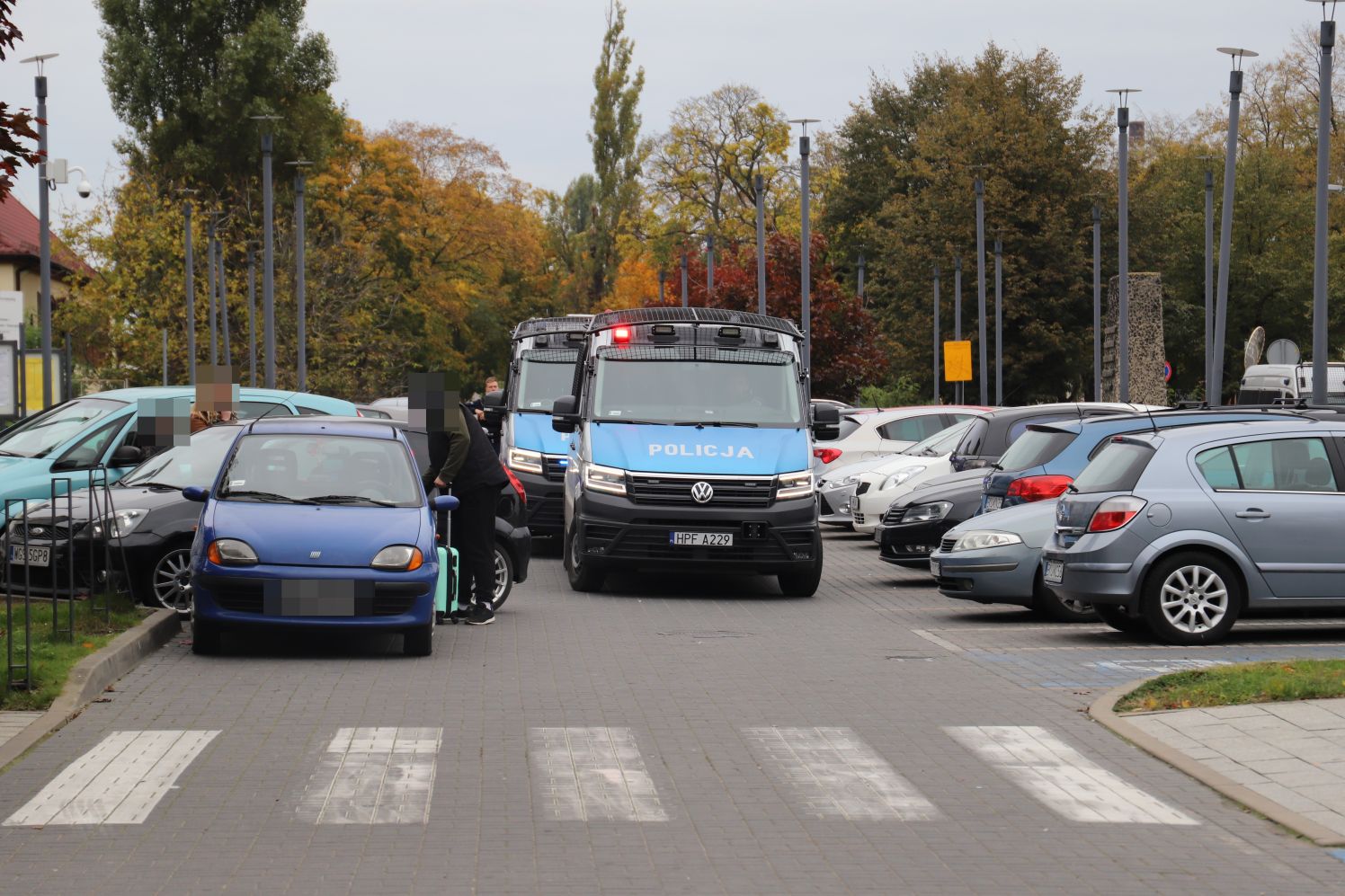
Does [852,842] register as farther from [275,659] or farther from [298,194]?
[298,194]

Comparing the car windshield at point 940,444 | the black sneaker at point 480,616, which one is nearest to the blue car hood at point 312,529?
the black sneaker at point 480,616


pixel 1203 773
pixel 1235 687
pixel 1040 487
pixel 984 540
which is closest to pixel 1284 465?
pixel 984 540

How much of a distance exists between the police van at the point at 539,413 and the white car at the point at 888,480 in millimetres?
3869

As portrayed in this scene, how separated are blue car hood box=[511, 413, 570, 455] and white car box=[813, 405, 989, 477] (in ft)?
18.5

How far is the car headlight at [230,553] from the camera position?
39.9 ft

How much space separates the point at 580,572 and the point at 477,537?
3342 millimetres

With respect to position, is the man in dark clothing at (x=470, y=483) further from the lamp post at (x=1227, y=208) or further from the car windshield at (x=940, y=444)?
the lamp post at (x=1227, y=208)

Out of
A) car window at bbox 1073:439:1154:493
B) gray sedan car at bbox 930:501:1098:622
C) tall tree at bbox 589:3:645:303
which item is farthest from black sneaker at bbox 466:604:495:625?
tall tree at bbox 589:3:645:303

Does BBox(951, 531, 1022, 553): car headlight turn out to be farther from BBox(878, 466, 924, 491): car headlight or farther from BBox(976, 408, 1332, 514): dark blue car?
BBox(878, 466, 924, 491): car headlight

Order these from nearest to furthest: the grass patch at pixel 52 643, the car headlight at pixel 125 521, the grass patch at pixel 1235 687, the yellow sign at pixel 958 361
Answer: the grass patch at pixel 52 643, the grass patch at pixel 1235 687, the car headlight at pixel 125 521, the yellow sign at pixel 958 361

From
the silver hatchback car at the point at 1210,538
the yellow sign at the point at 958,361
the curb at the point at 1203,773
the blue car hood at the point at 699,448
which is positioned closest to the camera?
the curb at the point at 1203,773

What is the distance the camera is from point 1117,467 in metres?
14.1

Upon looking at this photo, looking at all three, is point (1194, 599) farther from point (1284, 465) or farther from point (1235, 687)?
point (1235, 687)

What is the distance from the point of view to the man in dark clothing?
14281 millimetres
